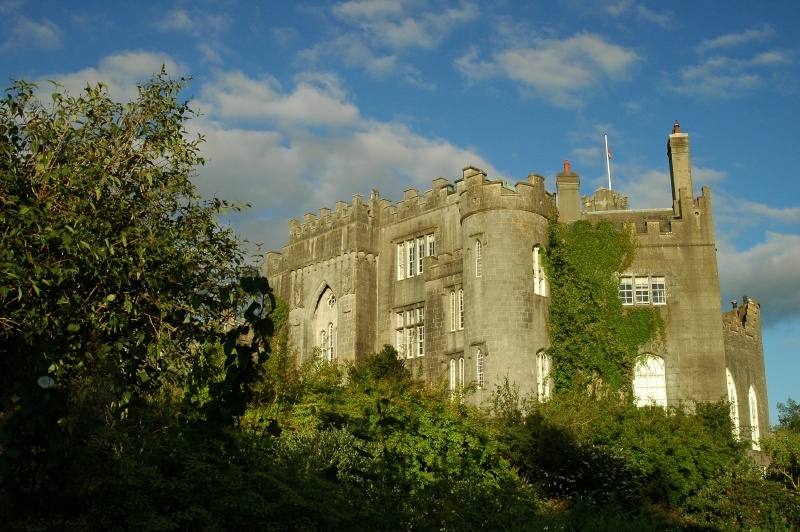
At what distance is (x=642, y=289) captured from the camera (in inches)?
1371

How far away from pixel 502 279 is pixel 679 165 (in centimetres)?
872

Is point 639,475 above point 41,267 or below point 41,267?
below

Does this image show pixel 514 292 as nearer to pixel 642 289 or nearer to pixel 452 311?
pixel 452 311

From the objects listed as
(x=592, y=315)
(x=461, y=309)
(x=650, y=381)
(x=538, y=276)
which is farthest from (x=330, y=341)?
(x=650, y=381)

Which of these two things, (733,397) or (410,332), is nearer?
(733,397)

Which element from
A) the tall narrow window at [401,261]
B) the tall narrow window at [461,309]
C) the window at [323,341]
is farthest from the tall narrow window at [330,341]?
the tall narrow window at [461,309]

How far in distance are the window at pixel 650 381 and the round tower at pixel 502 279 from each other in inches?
146

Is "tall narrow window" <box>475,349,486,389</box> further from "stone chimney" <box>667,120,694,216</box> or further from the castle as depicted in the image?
"stone chimney" <box>667,120,694,216</box>

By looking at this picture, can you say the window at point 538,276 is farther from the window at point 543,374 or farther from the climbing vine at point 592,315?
the window at point 543,374

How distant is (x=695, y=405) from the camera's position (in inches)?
1275

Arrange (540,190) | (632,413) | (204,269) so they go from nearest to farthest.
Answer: (204,269), (632,413), (540,190)

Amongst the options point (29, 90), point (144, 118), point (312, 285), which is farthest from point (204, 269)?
point (312, 285)

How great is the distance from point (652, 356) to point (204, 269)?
22.7 meters

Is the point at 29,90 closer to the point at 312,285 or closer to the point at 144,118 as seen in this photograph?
the point at 144,118
